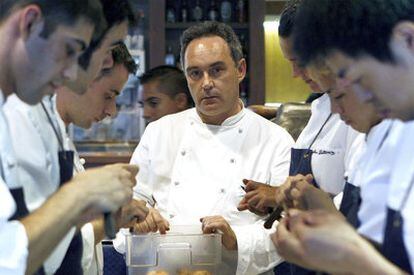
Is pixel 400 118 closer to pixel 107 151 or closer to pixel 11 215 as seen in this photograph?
pixel 11 215

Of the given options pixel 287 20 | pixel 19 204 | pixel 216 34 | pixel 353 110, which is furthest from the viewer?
pixel 216 34

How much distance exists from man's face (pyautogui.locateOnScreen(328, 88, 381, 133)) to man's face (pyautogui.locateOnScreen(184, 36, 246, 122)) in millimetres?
1033

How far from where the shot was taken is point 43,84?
3.55ft

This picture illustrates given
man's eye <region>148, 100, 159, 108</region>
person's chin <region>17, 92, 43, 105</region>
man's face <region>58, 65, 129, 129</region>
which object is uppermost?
person's chin <region>17, 92, 43, 105</region>

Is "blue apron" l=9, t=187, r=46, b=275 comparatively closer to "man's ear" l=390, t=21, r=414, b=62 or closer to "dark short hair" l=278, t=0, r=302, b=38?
"man's ear" l=390, t=21, r=414, b=62

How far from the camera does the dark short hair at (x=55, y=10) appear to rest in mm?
1044

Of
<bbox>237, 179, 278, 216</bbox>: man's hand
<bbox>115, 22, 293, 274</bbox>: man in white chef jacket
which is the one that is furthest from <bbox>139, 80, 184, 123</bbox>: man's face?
<bbox>237, 179, 278, 216</bbox>: man's hand

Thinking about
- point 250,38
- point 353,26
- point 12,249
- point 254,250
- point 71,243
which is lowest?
point 254,250

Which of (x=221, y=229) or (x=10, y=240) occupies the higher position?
(x=10, y=240)

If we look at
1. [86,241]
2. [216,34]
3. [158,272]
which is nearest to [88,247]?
[86,241]

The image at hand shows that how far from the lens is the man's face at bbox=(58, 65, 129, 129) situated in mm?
1859

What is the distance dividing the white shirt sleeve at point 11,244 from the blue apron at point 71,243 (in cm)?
29

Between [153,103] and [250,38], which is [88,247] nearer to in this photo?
[153,103]

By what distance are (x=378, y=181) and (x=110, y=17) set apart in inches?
22.9
